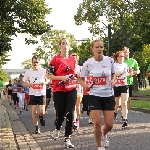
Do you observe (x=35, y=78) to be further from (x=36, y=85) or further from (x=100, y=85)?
(x=100, y=85)

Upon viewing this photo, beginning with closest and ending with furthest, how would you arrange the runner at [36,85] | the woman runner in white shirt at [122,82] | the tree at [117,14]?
the runner at [36,85]
the woman runner in white shirt at [122,82]
the tree at [117,14]

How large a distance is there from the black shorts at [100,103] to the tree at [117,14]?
1467 inches

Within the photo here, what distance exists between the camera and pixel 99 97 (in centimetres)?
722

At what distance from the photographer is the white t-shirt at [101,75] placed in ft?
23.7

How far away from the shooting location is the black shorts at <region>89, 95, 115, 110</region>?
717 cm

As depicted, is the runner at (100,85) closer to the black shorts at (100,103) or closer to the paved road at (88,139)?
the black shorts at (100,103)

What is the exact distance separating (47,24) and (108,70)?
102ft

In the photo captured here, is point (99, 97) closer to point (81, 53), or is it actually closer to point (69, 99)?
point (69, 99)

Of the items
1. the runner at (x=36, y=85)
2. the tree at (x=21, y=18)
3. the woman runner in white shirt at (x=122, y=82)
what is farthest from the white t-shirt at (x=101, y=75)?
the tree at (x=21, y=18)

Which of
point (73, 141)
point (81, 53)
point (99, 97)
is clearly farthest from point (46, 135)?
point (81, 53)

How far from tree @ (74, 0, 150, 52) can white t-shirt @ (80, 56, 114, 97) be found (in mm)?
37106

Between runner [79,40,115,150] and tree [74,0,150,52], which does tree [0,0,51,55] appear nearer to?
tree [74,0,150,52]

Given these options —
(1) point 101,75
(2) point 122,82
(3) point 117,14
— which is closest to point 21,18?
(3) point 117,14

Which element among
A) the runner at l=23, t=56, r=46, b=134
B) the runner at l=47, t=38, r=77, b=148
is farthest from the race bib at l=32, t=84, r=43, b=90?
the runner at l=47, t=38, r=77, b=148
